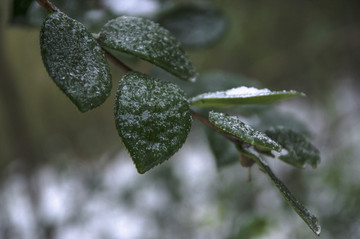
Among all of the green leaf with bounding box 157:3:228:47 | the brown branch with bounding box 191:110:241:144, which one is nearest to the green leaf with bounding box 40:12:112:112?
the brown branch with bounding box 191:110:241:144

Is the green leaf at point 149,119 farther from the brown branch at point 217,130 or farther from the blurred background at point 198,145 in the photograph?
the blurred background at point 198,145

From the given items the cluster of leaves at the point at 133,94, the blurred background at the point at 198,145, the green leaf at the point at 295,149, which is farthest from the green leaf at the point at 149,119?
the blurred background at the point at 198,145

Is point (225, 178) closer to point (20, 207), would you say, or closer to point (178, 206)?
point (178, 206)

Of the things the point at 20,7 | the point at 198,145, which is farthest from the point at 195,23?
the point at 198,145

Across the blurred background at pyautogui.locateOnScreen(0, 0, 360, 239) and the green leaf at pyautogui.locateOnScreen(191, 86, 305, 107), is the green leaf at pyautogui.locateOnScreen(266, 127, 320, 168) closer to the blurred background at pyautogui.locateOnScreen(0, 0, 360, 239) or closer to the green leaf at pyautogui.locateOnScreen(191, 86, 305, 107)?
the green leaf at pyautogui.locateOnScreen(191, 86, 305, 107)

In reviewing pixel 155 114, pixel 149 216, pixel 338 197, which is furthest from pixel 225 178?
pixel 155 114
